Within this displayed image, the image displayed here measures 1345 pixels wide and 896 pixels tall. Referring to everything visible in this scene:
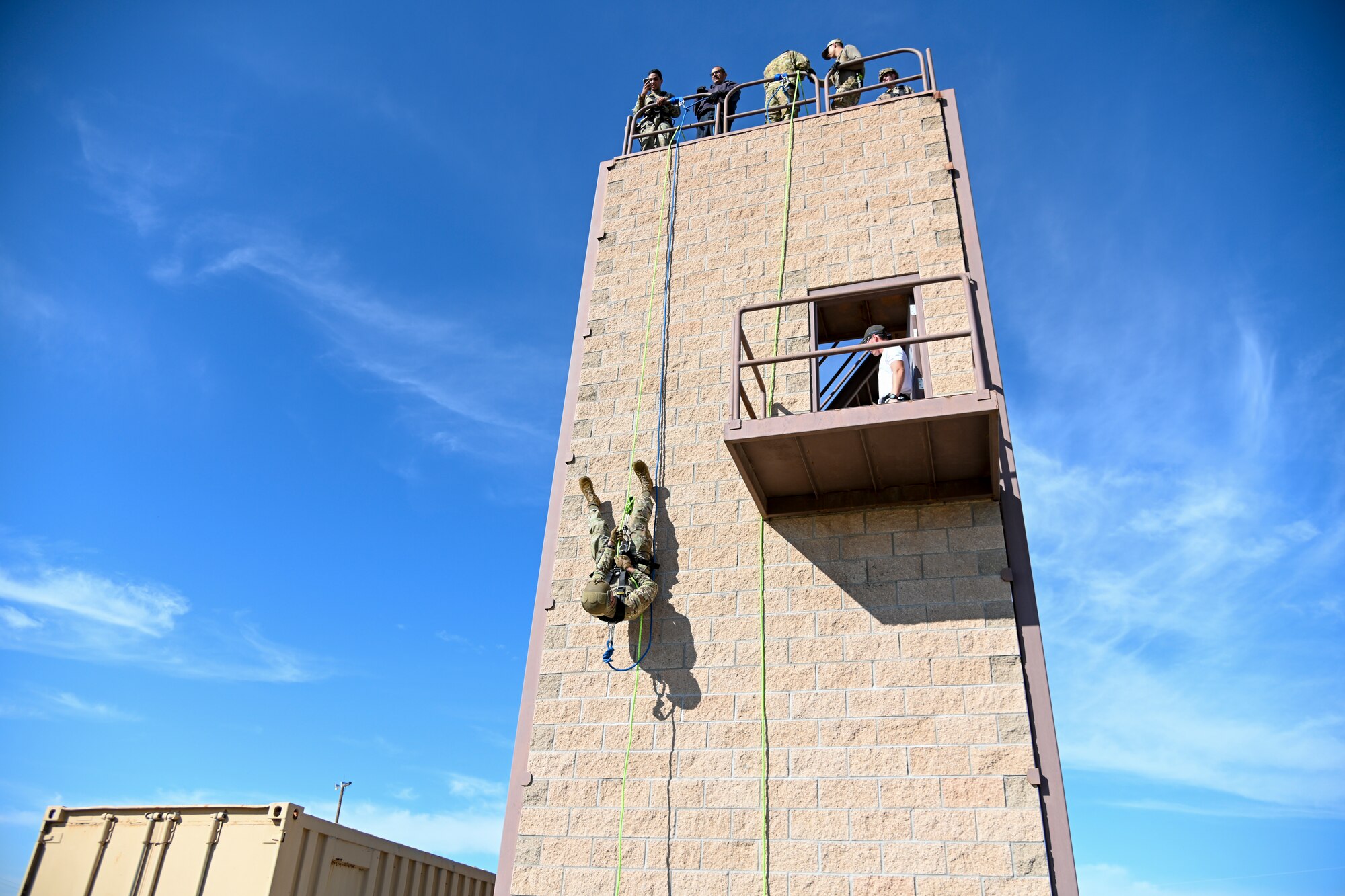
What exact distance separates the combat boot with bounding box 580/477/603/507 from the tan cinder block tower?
21cm

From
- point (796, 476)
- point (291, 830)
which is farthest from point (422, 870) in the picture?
point (796, 476)

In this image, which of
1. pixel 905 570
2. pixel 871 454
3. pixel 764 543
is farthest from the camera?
pixel 764 543

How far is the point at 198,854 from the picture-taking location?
7.18 metres

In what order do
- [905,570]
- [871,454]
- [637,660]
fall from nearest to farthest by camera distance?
[871,454]
[905,570]
[637,660]

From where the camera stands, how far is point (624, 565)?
6.96m

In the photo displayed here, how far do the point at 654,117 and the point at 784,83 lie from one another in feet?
5.56

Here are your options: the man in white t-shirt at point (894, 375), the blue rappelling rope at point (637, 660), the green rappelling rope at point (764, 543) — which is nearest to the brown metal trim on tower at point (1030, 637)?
the man in white t-shirt at point (894, 375)

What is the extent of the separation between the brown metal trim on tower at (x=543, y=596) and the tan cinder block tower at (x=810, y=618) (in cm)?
3

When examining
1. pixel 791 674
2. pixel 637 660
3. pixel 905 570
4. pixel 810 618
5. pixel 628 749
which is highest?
pixel 905 570

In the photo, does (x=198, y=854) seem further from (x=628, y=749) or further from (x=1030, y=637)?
(x=1030, y=637)

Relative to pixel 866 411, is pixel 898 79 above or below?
above

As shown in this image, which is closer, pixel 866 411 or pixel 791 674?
pixel 866 411

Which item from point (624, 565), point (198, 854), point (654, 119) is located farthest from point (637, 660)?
point (654, 119)

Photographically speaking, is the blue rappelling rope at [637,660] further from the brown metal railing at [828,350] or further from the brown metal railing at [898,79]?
the brown metal railing at [898,79]
